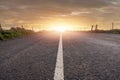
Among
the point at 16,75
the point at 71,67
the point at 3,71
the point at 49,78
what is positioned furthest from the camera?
the point at 71,67

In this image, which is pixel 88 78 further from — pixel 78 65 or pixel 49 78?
pixel 78 65

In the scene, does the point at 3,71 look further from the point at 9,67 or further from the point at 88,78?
the point at 88,78

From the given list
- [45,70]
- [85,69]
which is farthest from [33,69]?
A: [85,69]

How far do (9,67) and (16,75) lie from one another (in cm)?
101

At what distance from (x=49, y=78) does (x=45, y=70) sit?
845 millimetres

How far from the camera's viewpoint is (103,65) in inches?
250

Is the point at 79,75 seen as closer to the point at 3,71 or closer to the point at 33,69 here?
the point at 33,69

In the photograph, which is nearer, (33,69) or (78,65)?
(33,69)

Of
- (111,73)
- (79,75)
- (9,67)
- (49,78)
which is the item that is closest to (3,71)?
(9,67)

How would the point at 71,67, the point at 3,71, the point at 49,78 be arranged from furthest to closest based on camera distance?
the point at 71,67
the point at 3,71
the point at 49,78

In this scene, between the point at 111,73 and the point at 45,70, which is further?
the point at 45,70

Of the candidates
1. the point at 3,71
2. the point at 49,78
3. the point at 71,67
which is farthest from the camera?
the point at 71,67

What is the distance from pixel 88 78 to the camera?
15.9 feet

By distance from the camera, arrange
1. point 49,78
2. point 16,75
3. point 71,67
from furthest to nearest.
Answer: point 71,67
point 16,75
point 49,78
